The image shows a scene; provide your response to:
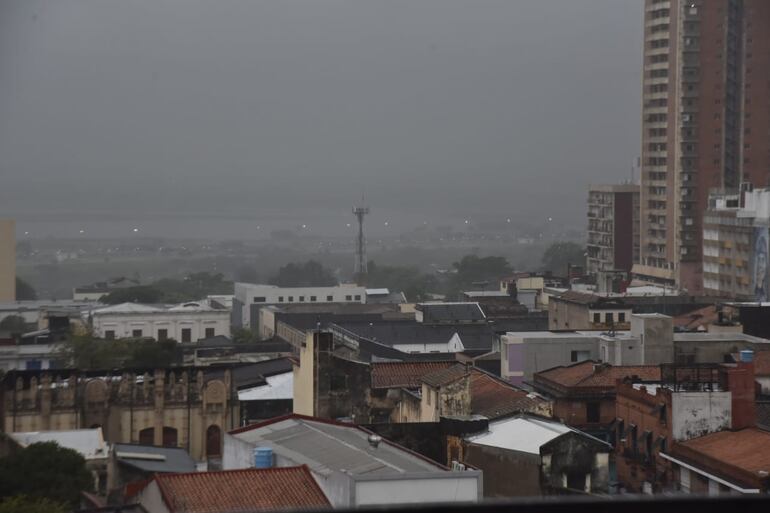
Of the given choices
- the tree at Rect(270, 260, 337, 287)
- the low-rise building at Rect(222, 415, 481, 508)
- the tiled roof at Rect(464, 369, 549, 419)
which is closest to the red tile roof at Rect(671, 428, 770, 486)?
the tiled roof at Rect(464, 369, 549, 419)

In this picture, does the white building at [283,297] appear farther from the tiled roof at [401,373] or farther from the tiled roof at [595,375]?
the tiled roof at [401,373]

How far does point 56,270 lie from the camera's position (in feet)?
250

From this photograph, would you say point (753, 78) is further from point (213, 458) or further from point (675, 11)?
point (213, 458)

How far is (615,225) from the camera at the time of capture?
4353cm

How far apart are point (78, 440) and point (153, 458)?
2.69 feet

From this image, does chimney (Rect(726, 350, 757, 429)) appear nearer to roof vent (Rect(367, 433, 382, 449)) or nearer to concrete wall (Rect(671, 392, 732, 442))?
concrete wall (Rect(671, 392, 732, 442))

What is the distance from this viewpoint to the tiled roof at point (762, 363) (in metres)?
12.4

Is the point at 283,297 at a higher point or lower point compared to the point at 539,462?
lower

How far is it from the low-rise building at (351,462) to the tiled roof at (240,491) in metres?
0.09

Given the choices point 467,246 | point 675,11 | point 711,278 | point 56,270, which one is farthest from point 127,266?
point 711,278

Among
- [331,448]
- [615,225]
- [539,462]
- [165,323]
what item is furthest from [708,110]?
[331,448]

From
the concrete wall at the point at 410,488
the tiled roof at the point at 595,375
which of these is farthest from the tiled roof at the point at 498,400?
the concrete wall at the point at 410,488

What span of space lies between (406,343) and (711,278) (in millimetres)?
13067

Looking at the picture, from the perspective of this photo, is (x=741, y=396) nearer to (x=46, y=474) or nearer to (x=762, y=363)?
(x=762, y=363)
